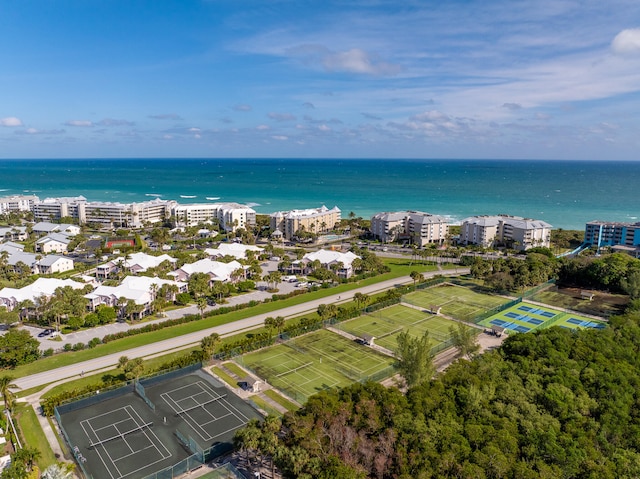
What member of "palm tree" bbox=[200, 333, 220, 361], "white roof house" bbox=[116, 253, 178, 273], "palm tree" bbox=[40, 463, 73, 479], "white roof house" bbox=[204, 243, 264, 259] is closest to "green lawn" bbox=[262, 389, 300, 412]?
"palm tree" bbox=[200, 333, 220, 361]

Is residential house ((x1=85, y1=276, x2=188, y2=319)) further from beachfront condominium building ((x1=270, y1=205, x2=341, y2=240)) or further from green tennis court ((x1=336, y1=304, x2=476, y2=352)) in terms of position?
beachfront condominium building ((x1=270, y1=205, x2=341, y2=240))

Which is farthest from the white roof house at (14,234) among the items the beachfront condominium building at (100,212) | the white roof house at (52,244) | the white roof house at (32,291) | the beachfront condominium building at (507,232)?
the beachfront condominium building at (507,232)

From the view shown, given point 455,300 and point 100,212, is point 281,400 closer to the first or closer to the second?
point 455,300

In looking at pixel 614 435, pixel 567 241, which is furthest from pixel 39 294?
pixel 567 241

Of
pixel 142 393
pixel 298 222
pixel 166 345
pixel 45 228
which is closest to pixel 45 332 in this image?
pixel 166 345

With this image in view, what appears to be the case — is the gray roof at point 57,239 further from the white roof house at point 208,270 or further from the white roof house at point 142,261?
the white roof house at point 208,270

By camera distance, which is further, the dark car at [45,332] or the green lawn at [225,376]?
the dark car at [45,332]
